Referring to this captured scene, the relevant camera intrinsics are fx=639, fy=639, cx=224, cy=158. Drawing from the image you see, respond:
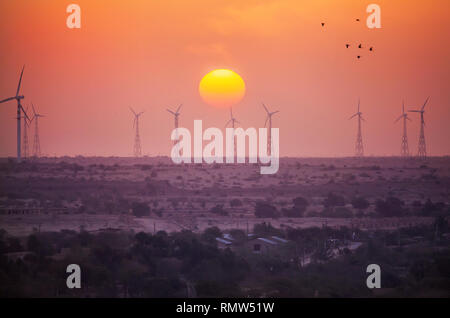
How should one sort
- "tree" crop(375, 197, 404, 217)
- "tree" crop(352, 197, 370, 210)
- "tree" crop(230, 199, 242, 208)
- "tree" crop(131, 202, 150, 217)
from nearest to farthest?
"tree" crop(131, 202, 150, 217)
"tree" crop(375, 197, 404, 217)
"tree" crop(352, 197, 370, 210)
"tree" crop(230, 199, 242, 208)

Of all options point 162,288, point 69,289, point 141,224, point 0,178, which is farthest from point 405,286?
point 0,178

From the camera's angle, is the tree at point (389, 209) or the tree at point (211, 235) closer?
the tree at point (211, 235)

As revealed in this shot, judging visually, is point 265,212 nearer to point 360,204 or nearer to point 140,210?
point 140,210

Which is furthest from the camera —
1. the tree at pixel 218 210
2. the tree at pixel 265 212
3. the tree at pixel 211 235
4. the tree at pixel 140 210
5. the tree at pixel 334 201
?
the tree at pixel 334 201

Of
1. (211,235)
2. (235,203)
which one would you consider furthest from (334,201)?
(211,235)

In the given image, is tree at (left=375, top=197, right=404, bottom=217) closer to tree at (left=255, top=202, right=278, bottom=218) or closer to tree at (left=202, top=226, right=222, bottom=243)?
tree at (left=255, top=202, right=278, bottom=218)

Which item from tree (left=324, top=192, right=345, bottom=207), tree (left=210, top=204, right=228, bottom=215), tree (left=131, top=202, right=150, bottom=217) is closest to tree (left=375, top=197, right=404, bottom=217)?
tree (left=324, top=192, right=345, bottom=207)

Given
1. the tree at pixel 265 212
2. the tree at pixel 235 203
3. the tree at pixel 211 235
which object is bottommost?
the tree at pixel 211 235

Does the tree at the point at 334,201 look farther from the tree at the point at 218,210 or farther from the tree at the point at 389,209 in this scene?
the tree at the point at 218,210

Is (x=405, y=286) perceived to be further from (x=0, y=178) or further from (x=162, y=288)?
(x=0, y=178)

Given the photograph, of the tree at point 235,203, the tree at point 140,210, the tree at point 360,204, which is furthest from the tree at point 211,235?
the tree at point 360,204

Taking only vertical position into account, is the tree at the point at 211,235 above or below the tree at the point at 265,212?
below

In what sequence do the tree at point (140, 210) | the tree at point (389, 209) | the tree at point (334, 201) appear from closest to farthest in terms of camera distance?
1. the tree at point (140, 210)
2. the tree at point (389, 209)
3. the tree at point (334, 201)
